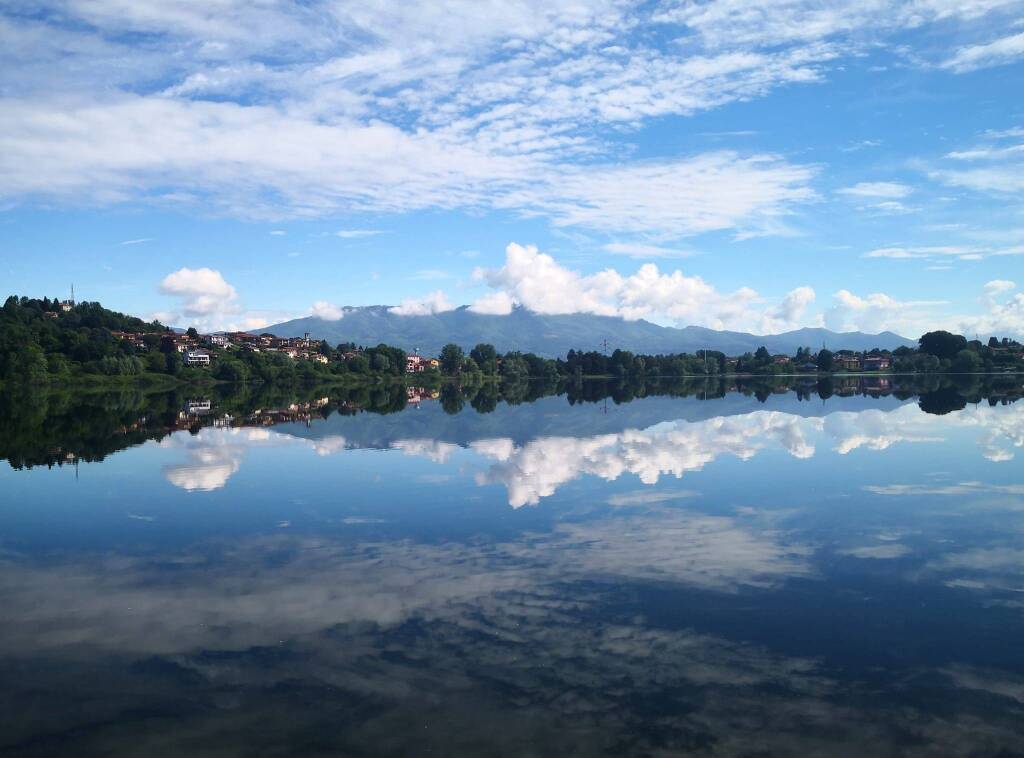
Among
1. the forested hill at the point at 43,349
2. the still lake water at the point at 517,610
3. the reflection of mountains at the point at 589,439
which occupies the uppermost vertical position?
the forested hill at the point at 43,349

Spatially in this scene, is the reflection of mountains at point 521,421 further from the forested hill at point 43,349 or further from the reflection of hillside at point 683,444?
the forested hill at point 43,349

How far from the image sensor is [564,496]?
88.9ft

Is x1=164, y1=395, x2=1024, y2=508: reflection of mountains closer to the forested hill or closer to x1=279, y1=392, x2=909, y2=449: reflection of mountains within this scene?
x1=279, y1=392, x2=909, y2=449: reflection of mountains

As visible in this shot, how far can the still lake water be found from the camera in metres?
10.4

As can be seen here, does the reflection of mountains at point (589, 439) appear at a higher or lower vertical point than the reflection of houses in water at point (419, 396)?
lower

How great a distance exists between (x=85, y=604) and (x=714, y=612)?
13170mm

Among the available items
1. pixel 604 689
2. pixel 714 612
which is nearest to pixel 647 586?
pixel 714 612

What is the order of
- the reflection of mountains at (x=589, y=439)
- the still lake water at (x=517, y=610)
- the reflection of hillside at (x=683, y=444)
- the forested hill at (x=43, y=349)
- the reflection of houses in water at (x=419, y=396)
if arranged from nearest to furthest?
the still lake water at (x=517, y=610) < the reflection of hillside at (x=683, y=444) < the reflection of mountains at (x=589, y=439) < the reflection of houses in water at (x=419, y=396) < the forested hill at (x=43, y=349)

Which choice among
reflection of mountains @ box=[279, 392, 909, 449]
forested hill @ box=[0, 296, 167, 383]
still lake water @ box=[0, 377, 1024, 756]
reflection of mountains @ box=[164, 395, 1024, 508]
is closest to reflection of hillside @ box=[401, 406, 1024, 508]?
reflection of mountains @ box=[164, 395, 1024, 508]

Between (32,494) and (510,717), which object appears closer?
(510,717)

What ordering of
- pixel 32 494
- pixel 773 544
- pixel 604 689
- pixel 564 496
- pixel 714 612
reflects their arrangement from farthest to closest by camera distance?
pixel 32 494 → pixel 564 496 → pixel 773 544 → pixel 714 612 → pixel 604 689

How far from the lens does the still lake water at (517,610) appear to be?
10406 mm

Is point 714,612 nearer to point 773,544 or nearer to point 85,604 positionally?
point 773,544

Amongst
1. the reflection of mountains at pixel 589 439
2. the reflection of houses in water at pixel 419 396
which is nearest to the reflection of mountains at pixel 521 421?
the reflection of mountains at pixel 589 439
